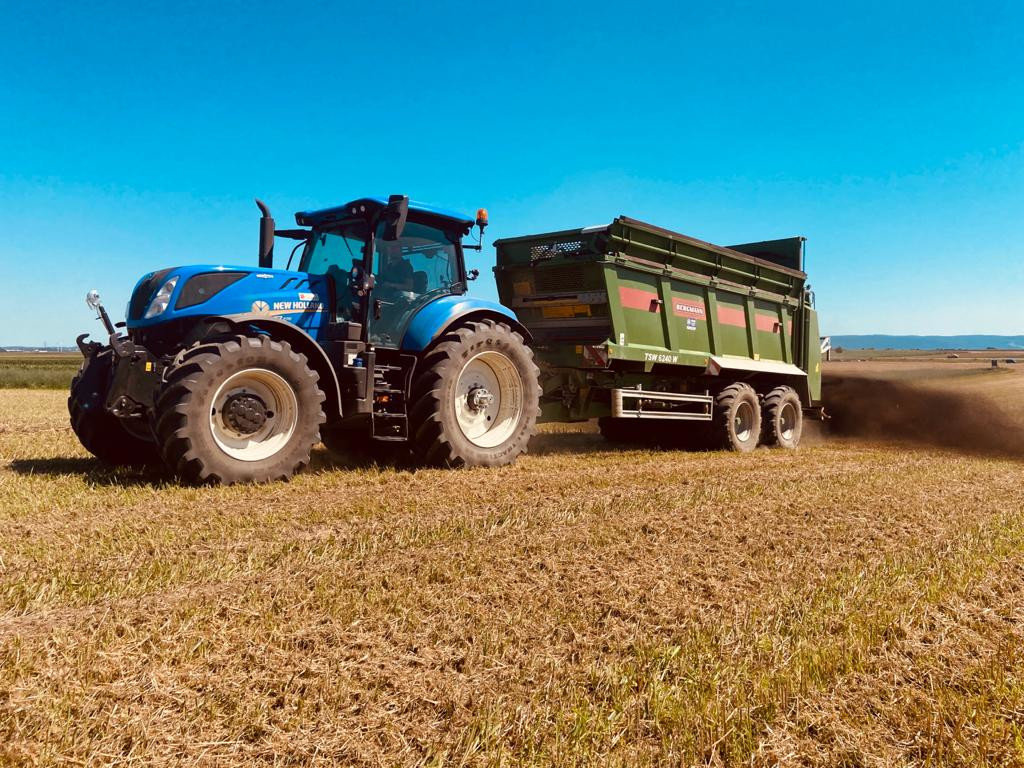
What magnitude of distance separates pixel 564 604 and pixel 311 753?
146 centimetres

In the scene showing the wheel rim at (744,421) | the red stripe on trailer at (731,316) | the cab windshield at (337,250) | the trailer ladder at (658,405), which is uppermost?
the cab windshield at (337,250)

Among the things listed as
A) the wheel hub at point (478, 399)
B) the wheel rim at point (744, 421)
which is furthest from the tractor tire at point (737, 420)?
the wheel hub at point (478, 399)

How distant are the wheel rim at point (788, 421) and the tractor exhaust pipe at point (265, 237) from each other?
7.57 meters

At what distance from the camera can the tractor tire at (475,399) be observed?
7.05 m

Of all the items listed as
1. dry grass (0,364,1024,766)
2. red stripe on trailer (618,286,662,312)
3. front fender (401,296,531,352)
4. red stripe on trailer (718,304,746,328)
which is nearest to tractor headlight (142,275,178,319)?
dry grass (0,364,1024,766)

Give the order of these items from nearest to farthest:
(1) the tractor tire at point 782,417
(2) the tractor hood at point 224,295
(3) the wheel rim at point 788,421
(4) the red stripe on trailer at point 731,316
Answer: (2) the tractor hood at point 224,295
(4) the red stripe on trailer at point 731,316
(1) the tractor tire at point 782,417
(3) the wheel rim at point 788,421

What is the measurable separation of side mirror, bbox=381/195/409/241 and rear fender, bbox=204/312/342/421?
3.79 feet

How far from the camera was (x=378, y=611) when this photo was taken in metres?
3.26

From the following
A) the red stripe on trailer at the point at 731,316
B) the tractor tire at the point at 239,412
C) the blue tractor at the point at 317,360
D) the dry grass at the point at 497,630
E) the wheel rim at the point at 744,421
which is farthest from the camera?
the wheel rim at the point at 744,421

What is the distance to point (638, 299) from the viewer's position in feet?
30.1

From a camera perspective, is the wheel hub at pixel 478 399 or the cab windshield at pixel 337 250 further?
the wheel hub at pixel 478 399

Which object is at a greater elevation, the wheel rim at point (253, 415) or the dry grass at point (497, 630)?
the wheel rim at point (253, 415)

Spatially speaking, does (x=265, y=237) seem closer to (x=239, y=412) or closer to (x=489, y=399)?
(x=239, y=412)

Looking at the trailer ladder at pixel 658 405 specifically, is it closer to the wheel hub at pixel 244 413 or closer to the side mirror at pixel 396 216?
the side mirror at pixel 396 216
